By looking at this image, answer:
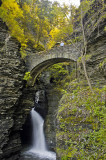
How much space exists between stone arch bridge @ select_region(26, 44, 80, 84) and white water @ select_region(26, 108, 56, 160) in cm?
443

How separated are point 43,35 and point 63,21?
6914mm

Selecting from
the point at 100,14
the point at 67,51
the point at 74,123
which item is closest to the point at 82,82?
the point at 74,123

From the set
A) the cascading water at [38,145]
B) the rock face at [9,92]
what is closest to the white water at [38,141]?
the cascading water at [38,145]

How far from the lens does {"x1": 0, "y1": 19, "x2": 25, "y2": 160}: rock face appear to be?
364 inches

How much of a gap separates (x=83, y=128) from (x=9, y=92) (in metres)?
7.12

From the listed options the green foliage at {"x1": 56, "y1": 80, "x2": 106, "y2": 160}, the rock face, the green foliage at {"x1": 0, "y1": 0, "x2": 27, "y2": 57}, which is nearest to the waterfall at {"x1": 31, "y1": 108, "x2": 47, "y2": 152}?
the rock face

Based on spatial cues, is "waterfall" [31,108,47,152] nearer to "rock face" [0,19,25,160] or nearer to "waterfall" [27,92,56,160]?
"waterfall" [27,92,56,160]

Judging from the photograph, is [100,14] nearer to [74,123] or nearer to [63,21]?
[63,21]

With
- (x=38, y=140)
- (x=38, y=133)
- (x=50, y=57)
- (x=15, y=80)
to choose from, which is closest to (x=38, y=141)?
(x=38, y=140)

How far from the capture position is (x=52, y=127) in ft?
43.7

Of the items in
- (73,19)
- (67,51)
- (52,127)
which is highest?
(73,19)

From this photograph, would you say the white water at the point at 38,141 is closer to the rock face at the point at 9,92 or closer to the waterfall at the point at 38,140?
the waterfall at the point at 38,140

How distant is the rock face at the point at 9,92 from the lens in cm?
923

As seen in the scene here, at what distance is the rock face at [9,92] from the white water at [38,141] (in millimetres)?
2590
